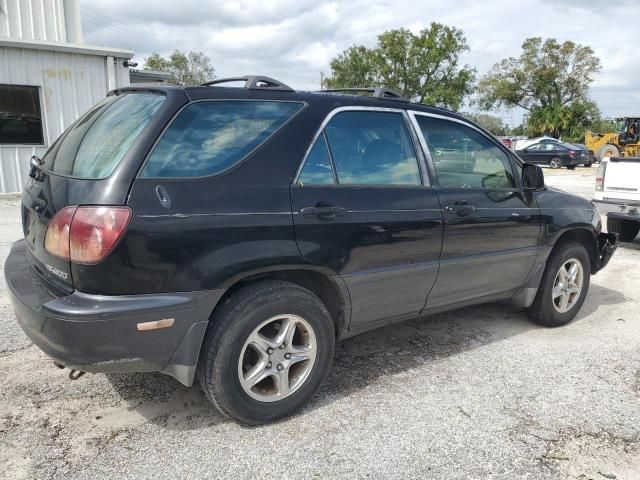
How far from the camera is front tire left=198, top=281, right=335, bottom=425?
8.75 feet

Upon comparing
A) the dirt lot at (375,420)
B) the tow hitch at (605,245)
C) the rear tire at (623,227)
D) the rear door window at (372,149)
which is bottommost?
the dirt lot at (375,420)

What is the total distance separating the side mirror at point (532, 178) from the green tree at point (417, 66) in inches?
1441

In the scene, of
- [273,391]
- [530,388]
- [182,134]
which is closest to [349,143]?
[182,134]

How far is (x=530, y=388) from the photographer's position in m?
3.44

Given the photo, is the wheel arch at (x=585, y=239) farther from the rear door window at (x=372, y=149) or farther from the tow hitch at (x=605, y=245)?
the rear door window at (x=372, y=149)

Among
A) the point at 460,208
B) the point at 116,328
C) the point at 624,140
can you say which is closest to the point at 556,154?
the point at 624,140

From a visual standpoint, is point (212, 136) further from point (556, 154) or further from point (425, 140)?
point (556, 154)

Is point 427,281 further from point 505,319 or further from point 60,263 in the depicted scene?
point 60,263

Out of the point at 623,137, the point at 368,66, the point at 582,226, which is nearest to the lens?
the point at 582,226

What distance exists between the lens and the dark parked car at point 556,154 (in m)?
27.1

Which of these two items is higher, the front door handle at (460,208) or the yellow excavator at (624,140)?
the yellow excavator at (624,140)

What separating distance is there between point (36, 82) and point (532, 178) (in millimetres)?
10122

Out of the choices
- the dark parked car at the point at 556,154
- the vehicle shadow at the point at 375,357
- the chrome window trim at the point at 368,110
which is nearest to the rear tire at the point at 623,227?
the vehicle shadow at the point at 375,357

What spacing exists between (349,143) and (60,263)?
1.69 meters
